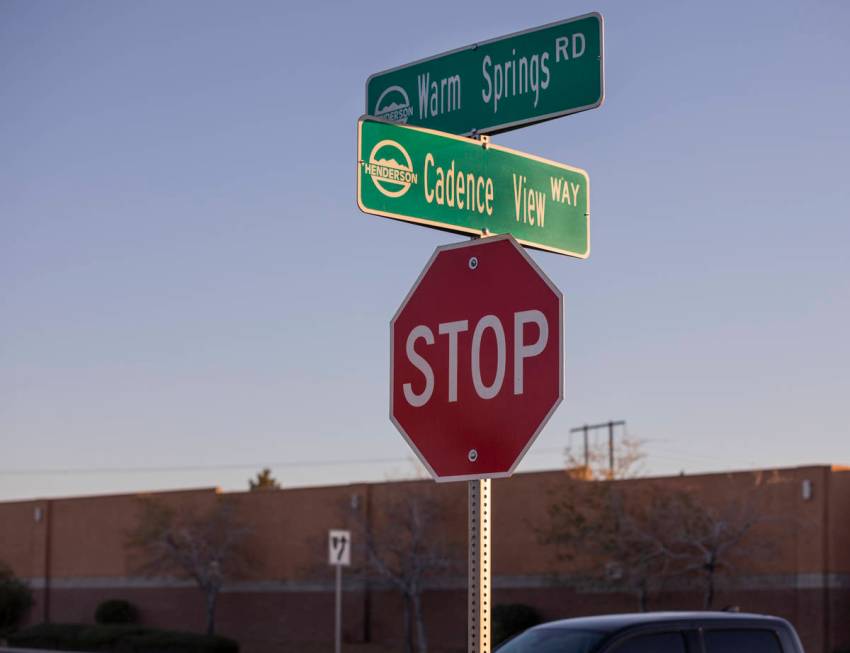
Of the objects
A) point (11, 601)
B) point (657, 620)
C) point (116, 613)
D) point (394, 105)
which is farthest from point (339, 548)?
point (11, 601)

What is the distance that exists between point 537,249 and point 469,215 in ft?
1.63

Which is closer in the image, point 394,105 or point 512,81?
point 512,81

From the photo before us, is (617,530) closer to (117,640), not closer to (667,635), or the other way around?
(117,640)

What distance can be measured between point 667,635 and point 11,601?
157ft

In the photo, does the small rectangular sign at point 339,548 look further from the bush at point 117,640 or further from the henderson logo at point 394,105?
the henderson logo at point 394,105

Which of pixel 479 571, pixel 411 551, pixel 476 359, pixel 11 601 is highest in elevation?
pixel 476 359

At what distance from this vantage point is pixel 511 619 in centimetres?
3841

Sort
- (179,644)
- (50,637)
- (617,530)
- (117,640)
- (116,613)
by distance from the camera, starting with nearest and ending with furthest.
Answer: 1. (617,530)
2. (179,644)
3. (117,640)
4. (50,637)
5. (116,613)

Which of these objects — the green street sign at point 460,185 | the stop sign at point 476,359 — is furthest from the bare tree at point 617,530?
the stop sign at point 476,359

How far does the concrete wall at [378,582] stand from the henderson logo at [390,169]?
30329 mm

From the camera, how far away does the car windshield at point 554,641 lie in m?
10.1

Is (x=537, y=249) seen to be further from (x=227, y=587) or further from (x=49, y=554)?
(x=49, y=554)

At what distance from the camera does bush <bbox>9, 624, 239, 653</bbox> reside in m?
42.7

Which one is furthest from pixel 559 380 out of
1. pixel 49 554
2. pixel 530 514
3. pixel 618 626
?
pixel 49 554
